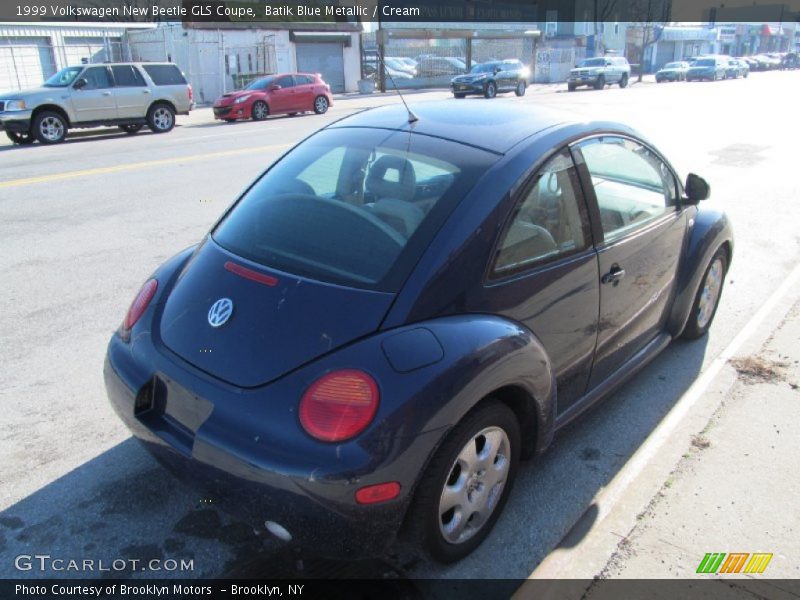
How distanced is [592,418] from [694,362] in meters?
1.13

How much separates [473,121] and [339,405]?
5.66 ft

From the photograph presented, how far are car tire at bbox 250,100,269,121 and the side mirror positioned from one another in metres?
18.8

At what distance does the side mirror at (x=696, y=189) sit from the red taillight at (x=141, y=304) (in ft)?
10.4

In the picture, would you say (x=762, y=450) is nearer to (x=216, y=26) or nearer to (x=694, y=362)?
(x=694, y=362)

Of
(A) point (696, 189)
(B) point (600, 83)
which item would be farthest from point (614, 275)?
(B) point (600, 83)

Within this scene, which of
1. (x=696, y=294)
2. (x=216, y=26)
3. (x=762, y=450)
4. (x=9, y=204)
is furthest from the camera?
(x=216, y=26)

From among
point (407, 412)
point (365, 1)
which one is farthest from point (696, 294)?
point (365, 1)

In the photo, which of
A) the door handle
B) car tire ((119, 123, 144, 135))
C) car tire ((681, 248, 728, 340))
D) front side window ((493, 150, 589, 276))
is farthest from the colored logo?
car tire ((119, 123, 144, 135))

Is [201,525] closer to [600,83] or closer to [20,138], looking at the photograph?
[20,138]

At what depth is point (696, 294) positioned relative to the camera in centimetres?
439

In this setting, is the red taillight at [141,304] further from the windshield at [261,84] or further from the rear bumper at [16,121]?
the windshield at [261,84]

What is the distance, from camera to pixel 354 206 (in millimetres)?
2990

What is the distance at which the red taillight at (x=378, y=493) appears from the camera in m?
2.22
